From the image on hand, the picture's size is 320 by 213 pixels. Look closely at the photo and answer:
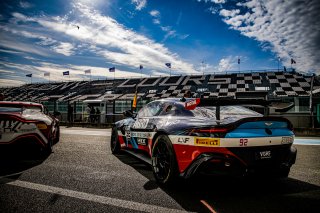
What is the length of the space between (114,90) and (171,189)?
43.6 metres

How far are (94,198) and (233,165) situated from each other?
5.27ft

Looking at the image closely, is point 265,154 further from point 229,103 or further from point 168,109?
point 168,109

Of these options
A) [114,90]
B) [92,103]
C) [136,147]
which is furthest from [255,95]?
[114,90]

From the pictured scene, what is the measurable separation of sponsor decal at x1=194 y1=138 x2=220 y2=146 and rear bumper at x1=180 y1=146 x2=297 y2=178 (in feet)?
0.38

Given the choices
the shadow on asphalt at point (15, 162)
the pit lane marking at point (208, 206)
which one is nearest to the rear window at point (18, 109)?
the shadow on asphalt at point (15, 162)

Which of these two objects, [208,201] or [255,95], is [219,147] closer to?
[208,201]

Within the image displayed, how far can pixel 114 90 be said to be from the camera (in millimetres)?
45531

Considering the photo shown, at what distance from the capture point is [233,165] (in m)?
2.62

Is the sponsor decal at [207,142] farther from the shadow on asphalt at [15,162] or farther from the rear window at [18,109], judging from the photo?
the rear window at [18,109]

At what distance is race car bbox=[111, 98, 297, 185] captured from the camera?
8.68 ft

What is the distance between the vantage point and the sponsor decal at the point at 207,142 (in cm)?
267

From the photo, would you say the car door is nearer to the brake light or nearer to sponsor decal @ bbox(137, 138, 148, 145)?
sponsor decal @ bbox(137, 138, 148, 145)

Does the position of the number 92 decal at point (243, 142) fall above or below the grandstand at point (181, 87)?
below

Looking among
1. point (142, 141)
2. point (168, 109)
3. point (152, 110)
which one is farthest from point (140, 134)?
point (168, 109)
